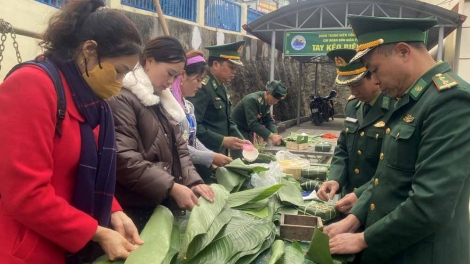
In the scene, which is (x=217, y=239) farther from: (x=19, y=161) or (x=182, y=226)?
(x=19, y=161)

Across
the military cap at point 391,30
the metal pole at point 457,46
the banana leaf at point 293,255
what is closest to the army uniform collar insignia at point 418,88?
the military cap at point 391,30

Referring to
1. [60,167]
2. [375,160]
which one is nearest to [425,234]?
[375,160]

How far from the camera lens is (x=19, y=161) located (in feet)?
3.52

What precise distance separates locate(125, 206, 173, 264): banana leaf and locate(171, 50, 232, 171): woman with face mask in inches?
38.6

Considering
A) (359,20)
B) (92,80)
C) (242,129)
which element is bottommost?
(242,129)

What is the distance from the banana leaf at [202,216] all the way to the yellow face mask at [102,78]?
0.55m

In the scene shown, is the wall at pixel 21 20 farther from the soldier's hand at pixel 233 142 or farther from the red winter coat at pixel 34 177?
the red winter coat at pixel 34 177

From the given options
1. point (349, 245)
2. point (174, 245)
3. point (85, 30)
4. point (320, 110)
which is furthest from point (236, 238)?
point (320, 110)

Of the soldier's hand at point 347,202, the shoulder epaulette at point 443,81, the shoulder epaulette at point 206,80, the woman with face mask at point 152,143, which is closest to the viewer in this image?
the shoulder epaulette at point 443,81

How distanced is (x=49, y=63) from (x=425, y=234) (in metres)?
1.32

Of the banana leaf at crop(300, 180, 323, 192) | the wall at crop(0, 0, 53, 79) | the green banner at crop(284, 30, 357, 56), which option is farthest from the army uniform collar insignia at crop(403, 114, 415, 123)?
the green banner at crop(284, 30, 357, 56)

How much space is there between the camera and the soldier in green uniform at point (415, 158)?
4.39 feet

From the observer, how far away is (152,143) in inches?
71.7

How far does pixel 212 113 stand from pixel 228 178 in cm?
162
